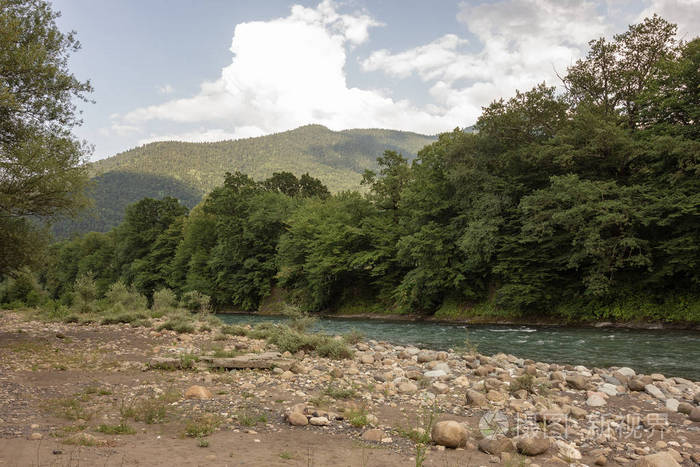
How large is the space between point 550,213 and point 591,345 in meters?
9.18

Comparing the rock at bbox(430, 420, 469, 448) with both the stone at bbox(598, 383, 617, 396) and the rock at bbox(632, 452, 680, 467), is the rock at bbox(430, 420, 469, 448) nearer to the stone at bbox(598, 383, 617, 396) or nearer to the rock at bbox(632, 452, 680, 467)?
the rock at bbox(632, 452, 680, 467)

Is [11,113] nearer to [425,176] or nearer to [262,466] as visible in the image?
[262,466]

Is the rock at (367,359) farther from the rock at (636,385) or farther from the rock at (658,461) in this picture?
the rock at (658,461)

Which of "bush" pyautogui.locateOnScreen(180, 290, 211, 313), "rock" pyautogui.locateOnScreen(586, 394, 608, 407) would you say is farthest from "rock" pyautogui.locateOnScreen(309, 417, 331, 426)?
"bush" pyautogui.locateOnScreen(180, 290, 211, 313)

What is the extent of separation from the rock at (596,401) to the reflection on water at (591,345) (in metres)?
4.76

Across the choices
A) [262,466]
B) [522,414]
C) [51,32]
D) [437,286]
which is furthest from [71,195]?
[437,286]

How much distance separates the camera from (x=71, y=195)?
50.3 feet

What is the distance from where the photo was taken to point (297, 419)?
6.30m

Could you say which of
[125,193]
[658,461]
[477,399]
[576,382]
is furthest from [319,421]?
[125,193]

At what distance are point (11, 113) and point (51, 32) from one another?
3.23 meters

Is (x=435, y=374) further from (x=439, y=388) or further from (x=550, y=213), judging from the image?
(x=550, y=213)

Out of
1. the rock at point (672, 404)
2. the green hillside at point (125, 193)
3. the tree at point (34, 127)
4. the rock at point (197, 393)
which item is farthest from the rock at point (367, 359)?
the green hillside at point (125, 193)

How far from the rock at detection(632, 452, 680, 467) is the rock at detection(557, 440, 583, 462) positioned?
0.64 metres

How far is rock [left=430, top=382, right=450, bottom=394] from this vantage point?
855 centimetres
